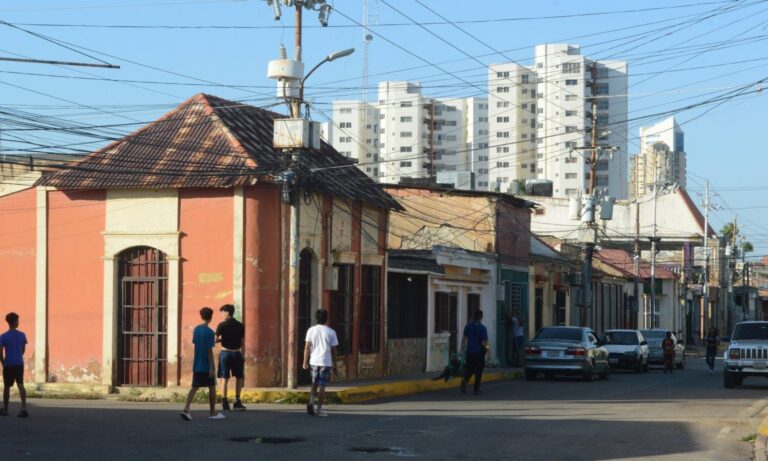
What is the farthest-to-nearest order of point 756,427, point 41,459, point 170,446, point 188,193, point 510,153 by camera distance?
point 510,153 < point 188,193 < point 756,427 < point 170,446 < point 41,459

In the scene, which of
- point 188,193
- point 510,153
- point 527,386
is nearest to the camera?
point 188,193

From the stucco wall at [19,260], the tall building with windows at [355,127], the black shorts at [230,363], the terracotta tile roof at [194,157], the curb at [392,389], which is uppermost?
the tall building with windows at [355,127]

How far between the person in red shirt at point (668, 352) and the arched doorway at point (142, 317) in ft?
75.3

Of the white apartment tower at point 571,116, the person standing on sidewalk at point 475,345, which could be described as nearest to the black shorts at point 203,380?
the person standing on sidewalk at point 475,345

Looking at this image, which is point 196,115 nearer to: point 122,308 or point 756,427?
point 122,308

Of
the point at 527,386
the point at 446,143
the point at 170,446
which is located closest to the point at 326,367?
the point at 170,446

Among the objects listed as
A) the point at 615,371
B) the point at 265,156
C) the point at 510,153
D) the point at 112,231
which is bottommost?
the point at 615,371

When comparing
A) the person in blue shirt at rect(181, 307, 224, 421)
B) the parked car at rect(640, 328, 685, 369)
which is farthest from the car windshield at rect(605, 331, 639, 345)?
the person in blue shirt at rect(181, 307, 224, 421)

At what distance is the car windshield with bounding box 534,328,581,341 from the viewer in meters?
34.4

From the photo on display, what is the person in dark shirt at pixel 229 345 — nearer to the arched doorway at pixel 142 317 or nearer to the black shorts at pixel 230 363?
the black shorts at pixel 230 363

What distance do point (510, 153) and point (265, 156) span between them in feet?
422

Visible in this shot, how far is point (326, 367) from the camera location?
757 inches

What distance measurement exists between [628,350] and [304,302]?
1845cm

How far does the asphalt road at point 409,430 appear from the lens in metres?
14.0
